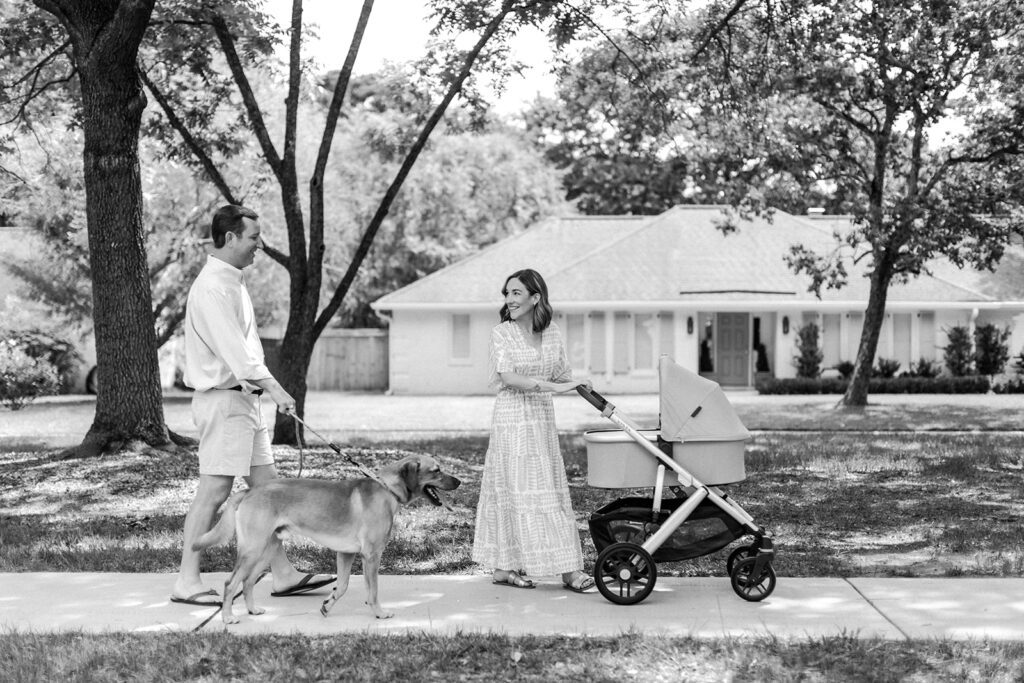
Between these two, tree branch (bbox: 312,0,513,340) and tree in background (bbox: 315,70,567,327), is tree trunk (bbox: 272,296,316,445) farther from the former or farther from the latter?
tree in background (bbox: 315,70,567,327)

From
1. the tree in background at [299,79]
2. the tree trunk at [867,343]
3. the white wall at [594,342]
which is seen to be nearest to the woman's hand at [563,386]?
the tree in background at [299,79]

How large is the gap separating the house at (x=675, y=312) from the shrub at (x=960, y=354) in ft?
2.44

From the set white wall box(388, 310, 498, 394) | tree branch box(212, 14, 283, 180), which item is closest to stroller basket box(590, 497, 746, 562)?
tree branch box(212, 14, 283, 180)

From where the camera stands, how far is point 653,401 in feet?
98.2

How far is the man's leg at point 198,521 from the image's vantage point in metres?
6.42

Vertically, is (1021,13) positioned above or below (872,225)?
above

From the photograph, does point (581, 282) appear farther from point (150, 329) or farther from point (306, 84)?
point (150, 329)

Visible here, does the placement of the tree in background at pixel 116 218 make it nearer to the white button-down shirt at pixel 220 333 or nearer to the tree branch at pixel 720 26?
the white button-down shirt at pixel 220 333

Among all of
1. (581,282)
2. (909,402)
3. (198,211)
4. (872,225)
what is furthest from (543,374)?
(581,282)

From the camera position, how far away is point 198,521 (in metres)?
6.43

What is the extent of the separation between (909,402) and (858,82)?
8620 mm

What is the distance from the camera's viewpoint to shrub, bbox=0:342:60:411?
25.4 m

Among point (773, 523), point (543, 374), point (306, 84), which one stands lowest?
point (773, 523)

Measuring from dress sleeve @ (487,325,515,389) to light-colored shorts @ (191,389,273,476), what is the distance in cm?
142
